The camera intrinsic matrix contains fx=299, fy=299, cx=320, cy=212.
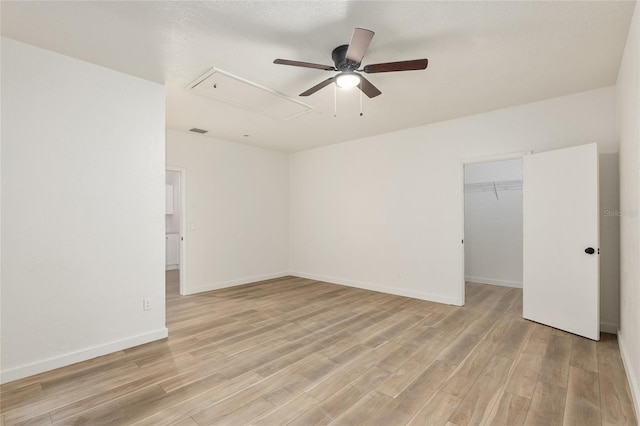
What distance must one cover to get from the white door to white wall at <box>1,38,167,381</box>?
14.4 feet

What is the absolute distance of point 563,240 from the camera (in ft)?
11.3

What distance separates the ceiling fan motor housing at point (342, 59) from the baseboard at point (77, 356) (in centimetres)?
324

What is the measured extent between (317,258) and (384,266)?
164cm

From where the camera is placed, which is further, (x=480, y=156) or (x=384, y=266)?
(x=384, y=266)

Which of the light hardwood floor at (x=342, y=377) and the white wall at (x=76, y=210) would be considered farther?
the white wall at (x=76, y=210)

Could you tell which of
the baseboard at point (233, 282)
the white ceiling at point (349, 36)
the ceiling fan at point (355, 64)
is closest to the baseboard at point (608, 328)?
the white ceiling at point (349, 36)

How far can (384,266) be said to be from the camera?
5297mm

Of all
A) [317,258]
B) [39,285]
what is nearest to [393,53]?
[39,285]

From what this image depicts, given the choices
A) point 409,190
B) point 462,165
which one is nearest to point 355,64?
point 462,165

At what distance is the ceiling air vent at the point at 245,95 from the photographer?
10.3 feet

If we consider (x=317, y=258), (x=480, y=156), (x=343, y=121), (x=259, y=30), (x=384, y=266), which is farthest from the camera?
(x=317, y=258)

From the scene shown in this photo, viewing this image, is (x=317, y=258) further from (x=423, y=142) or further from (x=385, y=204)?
(x=423, y=142)

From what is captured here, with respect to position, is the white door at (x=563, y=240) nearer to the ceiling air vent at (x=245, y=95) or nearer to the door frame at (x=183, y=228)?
the ceiling air vent at (x=245, y=95)

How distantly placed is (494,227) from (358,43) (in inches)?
201
